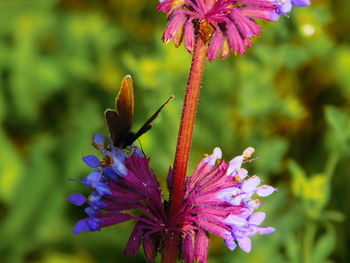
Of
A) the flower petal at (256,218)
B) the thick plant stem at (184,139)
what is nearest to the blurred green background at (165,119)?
the flower petal at (256,218)

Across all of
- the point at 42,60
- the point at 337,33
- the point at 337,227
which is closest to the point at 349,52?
the point at 337,33

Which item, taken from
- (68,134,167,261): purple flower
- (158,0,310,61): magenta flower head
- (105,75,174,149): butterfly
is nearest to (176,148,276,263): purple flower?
(68,134,167,261): purple flower

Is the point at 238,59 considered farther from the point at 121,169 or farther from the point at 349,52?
the point at 121,169

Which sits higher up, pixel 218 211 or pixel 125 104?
pixel 125 104

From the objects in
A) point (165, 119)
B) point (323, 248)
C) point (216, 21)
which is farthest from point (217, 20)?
point (165, 119)

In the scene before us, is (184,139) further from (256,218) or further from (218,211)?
(256,218)

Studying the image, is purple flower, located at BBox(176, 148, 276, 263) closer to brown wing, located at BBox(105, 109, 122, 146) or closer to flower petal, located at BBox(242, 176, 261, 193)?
flower petal, located at BBox(242, 176, 261, 193)
